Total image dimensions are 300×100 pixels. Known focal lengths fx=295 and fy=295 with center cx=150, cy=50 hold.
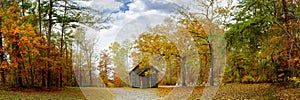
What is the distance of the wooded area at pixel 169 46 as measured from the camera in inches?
Answer: 161

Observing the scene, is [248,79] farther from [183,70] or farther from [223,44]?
[183,70]

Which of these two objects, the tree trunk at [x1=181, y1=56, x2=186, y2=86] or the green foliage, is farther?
the green foliage

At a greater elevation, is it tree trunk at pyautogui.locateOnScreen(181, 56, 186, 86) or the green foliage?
tree trunk at pyautogui.locateOnScreen(181, 56, 186, 86)

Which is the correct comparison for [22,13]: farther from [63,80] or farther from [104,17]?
[104,17]

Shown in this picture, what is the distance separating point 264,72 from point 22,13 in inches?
582

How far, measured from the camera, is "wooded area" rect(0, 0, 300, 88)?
4094 millimetres

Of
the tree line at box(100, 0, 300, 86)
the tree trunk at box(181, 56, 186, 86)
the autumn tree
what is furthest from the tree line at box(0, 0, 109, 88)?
the autumn tree

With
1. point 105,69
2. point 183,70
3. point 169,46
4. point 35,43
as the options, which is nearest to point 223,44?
point 169,46

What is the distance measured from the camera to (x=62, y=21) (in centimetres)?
1692

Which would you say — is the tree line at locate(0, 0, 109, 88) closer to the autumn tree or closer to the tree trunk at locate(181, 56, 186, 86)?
the tree trunk at locate(181, 56, 186, 86)

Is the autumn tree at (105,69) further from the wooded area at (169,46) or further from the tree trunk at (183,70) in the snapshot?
the tree trunk at (183,70)

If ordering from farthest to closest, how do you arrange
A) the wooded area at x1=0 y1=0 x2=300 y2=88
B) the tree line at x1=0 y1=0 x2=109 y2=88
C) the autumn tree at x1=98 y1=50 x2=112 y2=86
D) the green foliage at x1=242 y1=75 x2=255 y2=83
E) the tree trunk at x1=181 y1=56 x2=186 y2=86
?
the green foliage at x1=242 y1=75 x2=255 y2=83, the tree line at x1=0 y1=0 x2=109 y2=88, the tree trunk at x1=181 y1=56 x2=186 y2=86, the wooded area at x1=0 y1=0 x2=300 y2=88, the autumn tree at x1=98 y1=50 x2=112 y2=86

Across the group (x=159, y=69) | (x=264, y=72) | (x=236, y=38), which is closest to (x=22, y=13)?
(x=236, y=38)

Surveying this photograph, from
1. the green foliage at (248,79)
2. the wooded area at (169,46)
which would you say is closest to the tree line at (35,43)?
the wooded area at (169,46)
